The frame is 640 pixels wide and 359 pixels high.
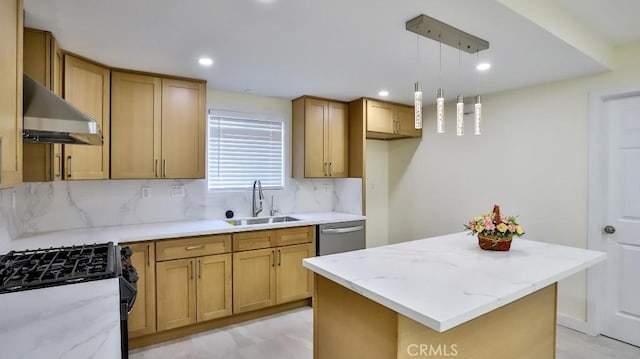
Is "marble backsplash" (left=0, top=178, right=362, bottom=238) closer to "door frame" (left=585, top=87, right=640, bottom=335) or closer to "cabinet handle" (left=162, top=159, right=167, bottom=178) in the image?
"cabinet handle" (left=162, top=159, right=167, bottom=178)

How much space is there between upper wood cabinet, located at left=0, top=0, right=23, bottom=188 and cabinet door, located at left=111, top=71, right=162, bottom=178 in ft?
4.53

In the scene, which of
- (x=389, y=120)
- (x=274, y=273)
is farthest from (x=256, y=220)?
(x=389, y=120)

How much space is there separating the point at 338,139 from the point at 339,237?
3.91 feet

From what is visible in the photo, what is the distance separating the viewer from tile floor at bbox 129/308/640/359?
2.59 meters

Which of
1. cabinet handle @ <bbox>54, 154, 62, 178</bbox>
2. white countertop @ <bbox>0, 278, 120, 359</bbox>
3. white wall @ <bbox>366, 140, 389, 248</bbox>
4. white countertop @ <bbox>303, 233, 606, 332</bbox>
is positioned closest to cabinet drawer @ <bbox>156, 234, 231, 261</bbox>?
cabinet handle @ <bbox>54, 154, 62, 178</bbox>

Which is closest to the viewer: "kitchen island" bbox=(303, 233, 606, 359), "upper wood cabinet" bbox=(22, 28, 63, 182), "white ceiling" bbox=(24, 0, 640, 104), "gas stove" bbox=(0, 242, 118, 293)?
"kitchen island" bbox=(303, 233, 606, 359)

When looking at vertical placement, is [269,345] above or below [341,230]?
below

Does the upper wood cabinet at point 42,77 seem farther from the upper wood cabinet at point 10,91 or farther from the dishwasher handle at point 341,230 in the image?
the dishwasher handle at point 341,230

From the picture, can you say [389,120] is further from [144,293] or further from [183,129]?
[144,293]

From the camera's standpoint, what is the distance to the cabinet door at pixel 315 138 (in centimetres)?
378

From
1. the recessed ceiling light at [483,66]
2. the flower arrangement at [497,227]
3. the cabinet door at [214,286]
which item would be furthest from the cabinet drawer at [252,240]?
the recessed ceiling light at [483,66]

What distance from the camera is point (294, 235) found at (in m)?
3.37

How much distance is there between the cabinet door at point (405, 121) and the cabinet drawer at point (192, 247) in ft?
8.13

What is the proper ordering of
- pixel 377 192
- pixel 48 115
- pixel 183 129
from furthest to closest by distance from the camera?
pixel 377 192
pixel 183 129
pixel 48 115
